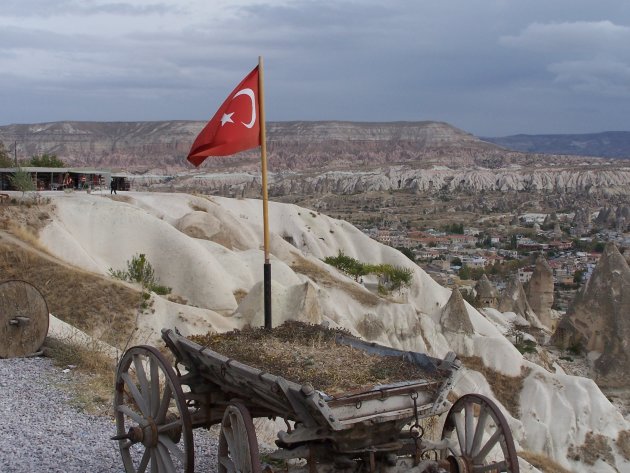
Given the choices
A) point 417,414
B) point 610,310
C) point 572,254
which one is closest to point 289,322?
point 417,414

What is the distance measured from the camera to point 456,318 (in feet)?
99.8

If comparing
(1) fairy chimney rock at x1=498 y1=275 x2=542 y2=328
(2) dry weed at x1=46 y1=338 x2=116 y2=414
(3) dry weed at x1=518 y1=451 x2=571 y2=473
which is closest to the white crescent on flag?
(2) dry weed at x1=46 y1=338 x2=116 y2=414

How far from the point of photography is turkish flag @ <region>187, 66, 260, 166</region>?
846 centimetres

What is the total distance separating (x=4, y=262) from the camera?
878 inches

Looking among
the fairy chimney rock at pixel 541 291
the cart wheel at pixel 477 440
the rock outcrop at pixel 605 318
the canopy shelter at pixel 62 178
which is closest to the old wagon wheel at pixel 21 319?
the cart wheel at pixel 477 440

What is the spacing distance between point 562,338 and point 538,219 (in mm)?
106239

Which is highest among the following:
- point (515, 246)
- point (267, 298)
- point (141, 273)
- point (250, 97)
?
point (250, 97)

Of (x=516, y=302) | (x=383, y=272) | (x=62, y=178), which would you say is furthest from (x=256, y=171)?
(x=516, y=302)

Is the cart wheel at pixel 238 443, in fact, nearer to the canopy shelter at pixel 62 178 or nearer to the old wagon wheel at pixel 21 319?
the old wagon wheel at pixel 21 319

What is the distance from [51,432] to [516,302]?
135 ft

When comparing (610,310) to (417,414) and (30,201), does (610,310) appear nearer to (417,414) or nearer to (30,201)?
(30,201)

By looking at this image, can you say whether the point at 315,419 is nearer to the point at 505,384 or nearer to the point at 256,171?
the point at 505,384

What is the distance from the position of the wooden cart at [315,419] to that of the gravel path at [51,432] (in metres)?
0.84

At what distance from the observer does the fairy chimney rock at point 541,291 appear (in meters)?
48.8
